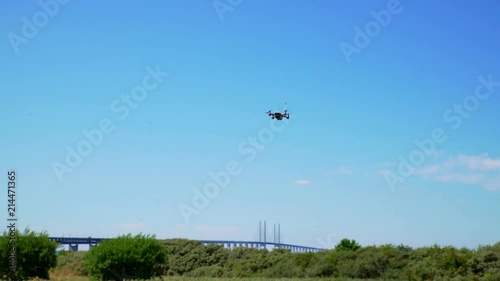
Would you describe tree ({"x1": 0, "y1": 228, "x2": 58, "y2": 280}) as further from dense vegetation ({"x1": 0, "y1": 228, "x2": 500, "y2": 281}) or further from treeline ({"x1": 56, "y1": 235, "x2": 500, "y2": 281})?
treeline ({"x1": 56, "y1": 235, "x2": 500, "y2": 281})

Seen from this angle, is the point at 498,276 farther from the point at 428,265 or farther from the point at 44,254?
the point at 44,254

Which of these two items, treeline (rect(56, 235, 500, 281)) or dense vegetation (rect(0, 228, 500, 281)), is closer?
dense vegetation (rect(0, 228, 500, 281))

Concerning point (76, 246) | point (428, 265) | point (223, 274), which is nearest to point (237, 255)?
point (223, 274)

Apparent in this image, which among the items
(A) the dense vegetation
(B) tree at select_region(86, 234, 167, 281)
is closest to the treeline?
(A) the dense vegetation

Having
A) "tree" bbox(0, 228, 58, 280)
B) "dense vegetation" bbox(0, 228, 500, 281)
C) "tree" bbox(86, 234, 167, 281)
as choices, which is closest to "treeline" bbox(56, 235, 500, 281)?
"dense vegetation" bbox(0, 228, 500, 281)

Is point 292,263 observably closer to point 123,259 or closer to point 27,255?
point 123,259

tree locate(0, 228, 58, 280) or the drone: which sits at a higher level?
the drone

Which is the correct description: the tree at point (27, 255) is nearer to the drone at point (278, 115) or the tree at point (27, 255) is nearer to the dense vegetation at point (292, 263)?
the dense vegetation at point (292, 263)
